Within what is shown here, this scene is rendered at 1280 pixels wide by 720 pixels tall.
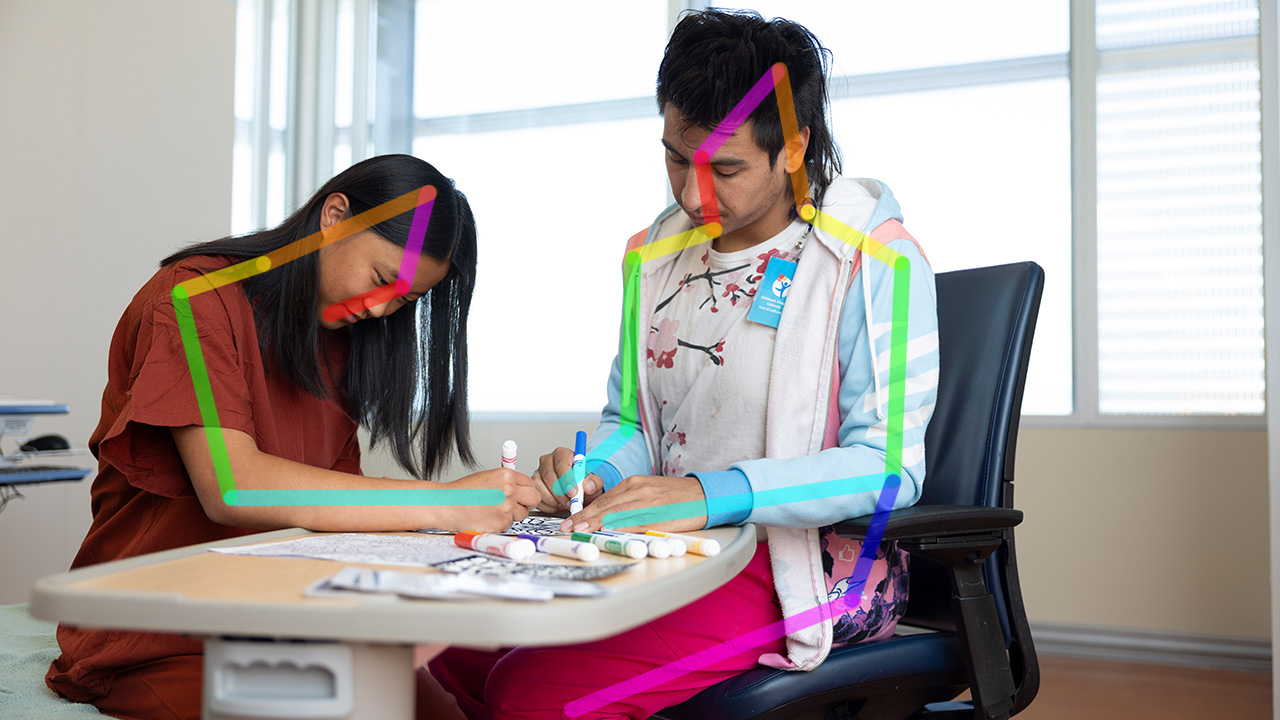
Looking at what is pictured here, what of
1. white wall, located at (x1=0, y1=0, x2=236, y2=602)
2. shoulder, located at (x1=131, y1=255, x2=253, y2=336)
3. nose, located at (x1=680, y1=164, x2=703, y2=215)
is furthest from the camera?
white wall, located at (x1=0, y1=0, x2=236, y2=602)

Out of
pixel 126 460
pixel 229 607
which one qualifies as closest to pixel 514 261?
pixel 126 460

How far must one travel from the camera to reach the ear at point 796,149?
1.38 metres

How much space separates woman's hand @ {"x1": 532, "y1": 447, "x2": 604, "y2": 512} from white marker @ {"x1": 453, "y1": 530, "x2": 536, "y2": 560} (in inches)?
12.1

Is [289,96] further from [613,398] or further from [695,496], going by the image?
[695,496]

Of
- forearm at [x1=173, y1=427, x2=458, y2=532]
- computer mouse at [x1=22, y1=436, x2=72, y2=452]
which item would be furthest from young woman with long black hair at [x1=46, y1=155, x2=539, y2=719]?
computer mouse at [x1=22, y1=436, x2=72, y2=452]

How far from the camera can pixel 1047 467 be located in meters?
3.10

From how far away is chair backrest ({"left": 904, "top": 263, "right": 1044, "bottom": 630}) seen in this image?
1.26m

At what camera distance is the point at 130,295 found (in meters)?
2.74

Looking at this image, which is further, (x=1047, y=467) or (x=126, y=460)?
(x=1047, y=467)

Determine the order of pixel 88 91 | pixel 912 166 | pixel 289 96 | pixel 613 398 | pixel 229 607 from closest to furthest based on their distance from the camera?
1. pixel 229 607
2. pixel 613 398
3. pixel 88 91
4. pixel 912 166
5. pixel 289 96

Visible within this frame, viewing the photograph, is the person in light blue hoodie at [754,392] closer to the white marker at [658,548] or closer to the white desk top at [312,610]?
the white marker at [658,548]

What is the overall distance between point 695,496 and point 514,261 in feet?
9.64
